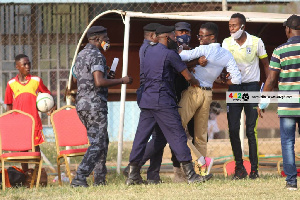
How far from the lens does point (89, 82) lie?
8.20 metres

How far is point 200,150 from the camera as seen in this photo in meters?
8.59

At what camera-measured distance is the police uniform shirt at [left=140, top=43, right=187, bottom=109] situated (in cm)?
794

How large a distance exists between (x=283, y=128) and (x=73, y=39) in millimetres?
7954

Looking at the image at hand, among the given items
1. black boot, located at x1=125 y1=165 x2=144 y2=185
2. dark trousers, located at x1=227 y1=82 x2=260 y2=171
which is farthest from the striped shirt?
black boot, located at x1=125 y1=165 x2=144 y2=185

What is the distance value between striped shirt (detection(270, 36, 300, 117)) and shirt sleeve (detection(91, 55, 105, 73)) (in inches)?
78.5

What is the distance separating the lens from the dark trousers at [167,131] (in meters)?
7.95

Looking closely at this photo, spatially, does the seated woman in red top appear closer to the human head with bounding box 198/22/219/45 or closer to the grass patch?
the grass patch

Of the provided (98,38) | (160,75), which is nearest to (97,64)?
(98,38)

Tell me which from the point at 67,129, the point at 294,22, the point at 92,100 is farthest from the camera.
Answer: the point at 67,129

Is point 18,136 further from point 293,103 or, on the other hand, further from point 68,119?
point 293,103

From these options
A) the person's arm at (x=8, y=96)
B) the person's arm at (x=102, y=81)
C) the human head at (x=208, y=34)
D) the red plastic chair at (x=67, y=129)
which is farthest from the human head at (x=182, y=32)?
the person's arm at (x=8, y=96)

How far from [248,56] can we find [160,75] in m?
1.37

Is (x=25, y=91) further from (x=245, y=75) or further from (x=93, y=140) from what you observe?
(x=245, y=75)

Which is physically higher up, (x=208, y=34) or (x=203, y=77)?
(x=208, y=34)
